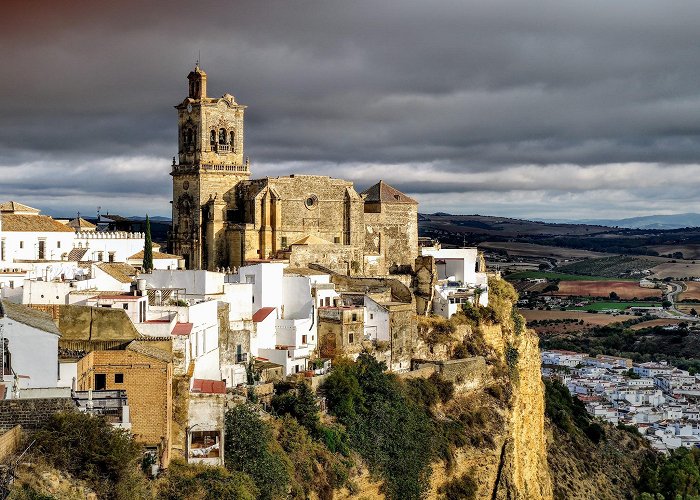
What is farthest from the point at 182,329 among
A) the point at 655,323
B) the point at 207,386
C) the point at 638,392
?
the point at 655,323

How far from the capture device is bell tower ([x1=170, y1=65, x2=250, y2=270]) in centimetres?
4594

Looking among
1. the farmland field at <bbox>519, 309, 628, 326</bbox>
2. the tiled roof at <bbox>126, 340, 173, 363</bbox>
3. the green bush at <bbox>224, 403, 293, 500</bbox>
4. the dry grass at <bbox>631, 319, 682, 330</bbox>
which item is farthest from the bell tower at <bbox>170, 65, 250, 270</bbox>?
the dry grass at <bbox>631, 319, 682, 330</bbox>

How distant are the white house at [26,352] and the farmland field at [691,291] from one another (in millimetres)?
158325

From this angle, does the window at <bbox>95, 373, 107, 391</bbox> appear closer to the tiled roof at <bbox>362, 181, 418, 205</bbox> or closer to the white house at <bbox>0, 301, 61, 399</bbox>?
the white house at <bbox>0, 301, 61, 399</bbox>

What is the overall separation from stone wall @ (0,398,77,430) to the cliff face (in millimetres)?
21376

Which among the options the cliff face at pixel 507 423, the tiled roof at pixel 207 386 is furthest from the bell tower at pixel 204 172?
the tiled roof at pixel 207 386

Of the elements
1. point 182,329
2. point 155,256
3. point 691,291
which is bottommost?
point 691,291

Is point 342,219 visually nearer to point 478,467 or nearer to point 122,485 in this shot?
point 478,467

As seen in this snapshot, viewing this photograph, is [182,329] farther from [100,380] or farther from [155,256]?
[155,256]

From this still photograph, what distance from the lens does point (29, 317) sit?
22.1 m

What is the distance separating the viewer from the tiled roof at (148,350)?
22.5 meters

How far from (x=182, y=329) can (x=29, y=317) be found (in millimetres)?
5531

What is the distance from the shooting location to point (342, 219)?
4884 centimetres

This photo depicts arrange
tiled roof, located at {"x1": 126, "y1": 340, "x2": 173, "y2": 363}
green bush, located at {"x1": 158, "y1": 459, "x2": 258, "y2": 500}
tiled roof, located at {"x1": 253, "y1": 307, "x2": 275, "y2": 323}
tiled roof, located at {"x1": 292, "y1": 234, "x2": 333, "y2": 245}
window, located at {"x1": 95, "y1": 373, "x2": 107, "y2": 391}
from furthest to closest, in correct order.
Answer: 1. tiled roof, located at {"x1": 292, "y1": 234, "x2": 333, "y2": 245}
2. tiled roof, located at {"x1": 253, "y1": 307, "x2": 275, "y2": 323}
3. tiled roof, located at {"x1": 126, "y1": 340, "x2": 173, "y2": 363}
4. window, located at {"x1": 95, "y1": 373, "x2": 107, "y2": 391}
5. green bush, located at {"x1": 158, "y1": 459, "x2": 258, "y2": 500}
